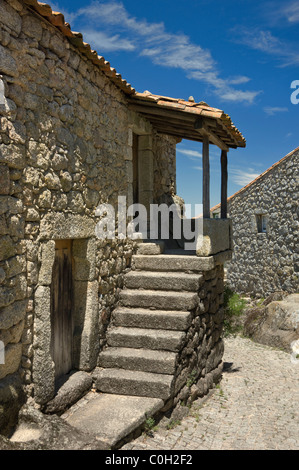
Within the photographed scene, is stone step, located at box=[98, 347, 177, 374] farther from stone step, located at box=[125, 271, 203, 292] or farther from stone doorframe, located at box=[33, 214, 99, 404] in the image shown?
stone step, located at box=[125, 271, 203, 292]

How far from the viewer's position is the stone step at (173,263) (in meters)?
5.89

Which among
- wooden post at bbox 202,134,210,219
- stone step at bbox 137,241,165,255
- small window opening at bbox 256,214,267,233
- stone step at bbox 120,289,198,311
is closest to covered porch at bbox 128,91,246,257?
wooden post at bbox 202,134,210,219

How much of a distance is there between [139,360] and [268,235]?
31.8ft

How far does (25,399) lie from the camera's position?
3789mm

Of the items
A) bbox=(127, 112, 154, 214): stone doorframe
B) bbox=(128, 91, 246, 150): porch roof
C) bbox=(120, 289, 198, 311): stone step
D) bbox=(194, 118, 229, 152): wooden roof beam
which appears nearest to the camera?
bbox=(120, 289, 198, 311): stone step

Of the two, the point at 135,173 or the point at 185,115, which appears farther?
the point at 135,173

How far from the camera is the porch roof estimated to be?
230 inches

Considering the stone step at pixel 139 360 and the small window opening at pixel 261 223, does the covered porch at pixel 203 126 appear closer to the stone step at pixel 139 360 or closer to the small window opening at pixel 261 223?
the stone step at pixel 139 360

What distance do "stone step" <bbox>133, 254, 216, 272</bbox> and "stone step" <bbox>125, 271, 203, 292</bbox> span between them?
90mm

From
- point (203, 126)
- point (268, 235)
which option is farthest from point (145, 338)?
point (268, 235)

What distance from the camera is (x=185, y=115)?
604cm

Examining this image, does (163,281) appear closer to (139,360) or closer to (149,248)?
(149,248)
